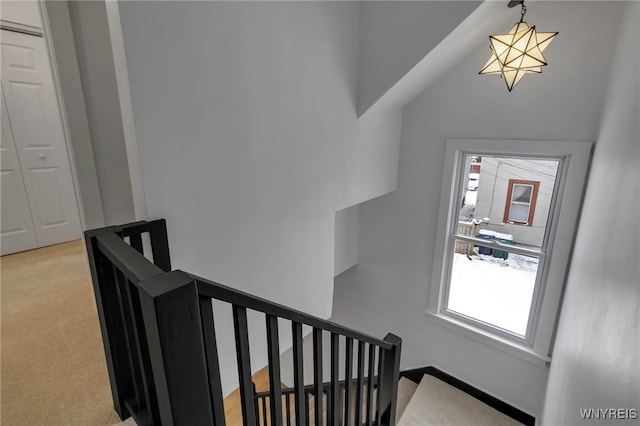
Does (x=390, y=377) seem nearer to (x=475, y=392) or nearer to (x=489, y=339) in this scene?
(x=489, y=339)

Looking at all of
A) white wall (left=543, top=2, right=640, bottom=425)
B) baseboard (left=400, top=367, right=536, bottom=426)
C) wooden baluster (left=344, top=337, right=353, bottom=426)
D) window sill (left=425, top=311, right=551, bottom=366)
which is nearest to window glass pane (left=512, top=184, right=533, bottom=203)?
white wall (left=543, top=2, right=640, bottom=425)

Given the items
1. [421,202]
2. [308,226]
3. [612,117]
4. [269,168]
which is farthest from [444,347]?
[269,168]

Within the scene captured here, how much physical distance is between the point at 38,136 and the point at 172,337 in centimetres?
386

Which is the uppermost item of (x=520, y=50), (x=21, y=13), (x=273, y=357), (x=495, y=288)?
(x=21, y=13)

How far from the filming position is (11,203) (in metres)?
3.12

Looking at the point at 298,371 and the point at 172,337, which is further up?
the point at 172,337

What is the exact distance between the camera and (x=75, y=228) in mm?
3533

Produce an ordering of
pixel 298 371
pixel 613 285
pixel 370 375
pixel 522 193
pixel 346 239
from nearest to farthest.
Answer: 1. pixel 298 371
2. pixel 613 285
3. pixel 370 375
4. pixel 522 193
5. pixel 346 239

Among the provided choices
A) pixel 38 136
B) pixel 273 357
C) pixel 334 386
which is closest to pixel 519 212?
pixel 334 386

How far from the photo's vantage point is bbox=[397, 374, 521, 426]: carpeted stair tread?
320 cm

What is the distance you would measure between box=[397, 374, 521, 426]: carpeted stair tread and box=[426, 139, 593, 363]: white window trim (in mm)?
716

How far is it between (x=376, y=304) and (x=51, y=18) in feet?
12.4

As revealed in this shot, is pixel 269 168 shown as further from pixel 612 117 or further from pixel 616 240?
pixel 612 117

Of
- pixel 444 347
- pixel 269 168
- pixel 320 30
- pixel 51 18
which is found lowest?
pixel 444 347
